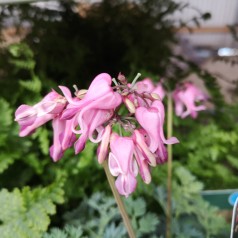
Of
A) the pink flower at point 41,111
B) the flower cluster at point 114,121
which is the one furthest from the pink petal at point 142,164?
the pink flower at point 41,111

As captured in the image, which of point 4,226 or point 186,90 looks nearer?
point 4,226

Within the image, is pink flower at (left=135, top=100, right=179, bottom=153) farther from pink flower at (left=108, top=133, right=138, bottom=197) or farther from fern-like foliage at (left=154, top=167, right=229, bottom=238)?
fern-like foliage at (left=154, top=167, right=229, bottom=238)

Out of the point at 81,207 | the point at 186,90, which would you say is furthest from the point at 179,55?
the point at 81,207

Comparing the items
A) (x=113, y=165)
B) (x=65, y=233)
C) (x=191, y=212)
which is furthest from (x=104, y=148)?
(x=191, y=212)

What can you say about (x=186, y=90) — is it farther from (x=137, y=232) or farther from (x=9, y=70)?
(x=9, y=70)

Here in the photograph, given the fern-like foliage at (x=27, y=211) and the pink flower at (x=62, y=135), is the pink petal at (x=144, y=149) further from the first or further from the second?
the fern-like foliage at (x=27, y=211)

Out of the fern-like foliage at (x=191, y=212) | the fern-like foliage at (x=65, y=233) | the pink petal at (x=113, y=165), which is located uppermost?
the pink petal at (x=113, y=165)

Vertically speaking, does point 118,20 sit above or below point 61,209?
above

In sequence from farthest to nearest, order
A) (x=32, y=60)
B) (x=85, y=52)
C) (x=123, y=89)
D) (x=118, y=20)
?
1. (x=118, y=20)
2. (x=85, y=52)
3. (x=32, y=60)
4. (x=123, y=89)

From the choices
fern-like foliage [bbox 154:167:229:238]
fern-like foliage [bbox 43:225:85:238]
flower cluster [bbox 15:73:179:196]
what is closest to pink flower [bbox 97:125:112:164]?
flower cluster [bbox 15:73:179:196]
